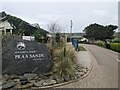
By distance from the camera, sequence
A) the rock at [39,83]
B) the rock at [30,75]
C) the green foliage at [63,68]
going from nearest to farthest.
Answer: the rock at [39,83], the rock at [30,75], the green foliage at [63,68]

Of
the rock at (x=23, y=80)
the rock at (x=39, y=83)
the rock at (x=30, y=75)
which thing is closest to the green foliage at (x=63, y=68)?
the rock at (x=30, y=75)

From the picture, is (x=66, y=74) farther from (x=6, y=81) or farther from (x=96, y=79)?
(x=6, y=81)

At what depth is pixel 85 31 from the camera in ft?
262

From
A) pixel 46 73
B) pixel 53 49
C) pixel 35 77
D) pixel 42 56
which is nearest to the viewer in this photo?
pixel 35 77

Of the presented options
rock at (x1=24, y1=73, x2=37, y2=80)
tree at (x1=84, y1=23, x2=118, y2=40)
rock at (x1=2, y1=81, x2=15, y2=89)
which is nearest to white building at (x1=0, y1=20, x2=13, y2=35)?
rock at (x1=24, y1=73, x2=37, y2=80)

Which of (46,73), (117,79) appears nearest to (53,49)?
(46,73)

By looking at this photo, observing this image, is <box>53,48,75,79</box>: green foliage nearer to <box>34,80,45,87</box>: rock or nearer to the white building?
<box>34,80,45,87</box>: rock

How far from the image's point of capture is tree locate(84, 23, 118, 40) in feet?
228

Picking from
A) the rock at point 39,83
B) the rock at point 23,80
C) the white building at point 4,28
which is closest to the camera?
the rock at point 39,83

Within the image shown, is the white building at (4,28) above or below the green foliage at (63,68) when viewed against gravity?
above

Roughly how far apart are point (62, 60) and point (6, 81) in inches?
113

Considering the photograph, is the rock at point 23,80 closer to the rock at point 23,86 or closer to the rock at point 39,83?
the rock at point 23,86

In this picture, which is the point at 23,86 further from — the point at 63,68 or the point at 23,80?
the point at 63,68

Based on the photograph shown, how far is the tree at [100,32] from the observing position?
6956 centimetres
